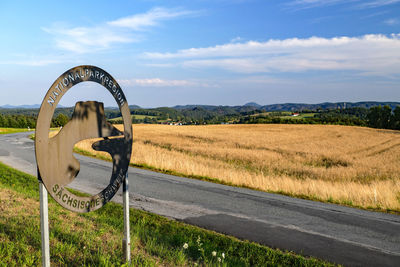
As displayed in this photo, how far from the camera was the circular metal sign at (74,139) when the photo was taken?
3891mm

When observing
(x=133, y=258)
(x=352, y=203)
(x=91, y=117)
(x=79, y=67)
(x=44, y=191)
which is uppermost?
(x=79, y=67)

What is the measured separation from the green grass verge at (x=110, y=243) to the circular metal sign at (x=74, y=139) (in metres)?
1.13

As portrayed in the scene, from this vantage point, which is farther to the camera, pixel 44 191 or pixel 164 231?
pixel 164 231

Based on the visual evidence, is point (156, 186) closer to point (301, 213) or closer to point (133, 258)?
point (301, 213)

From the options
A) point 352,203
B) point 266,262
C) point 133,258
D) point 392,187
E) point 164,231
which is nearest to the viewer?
point 133,258

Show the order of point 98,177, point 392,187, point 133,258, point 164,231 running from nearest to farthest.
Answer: point 133,258, point 164,231, point 392,187, point 98,177

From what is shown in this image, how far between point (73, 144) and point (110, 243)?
229cm

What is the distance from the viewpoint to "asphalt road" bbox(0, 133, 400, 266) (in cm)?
673

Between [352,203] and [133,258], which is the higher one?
[133,258]

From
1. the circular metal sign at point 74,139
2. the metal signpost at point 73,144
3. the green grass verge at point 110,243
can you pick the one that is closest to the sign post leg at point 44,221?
the metal signpost at point 73,144

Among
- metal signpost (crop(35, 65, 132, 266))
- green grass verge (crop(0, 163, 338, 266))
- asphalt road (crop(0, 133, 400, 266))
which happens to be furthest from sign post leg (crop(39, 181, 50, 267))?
asphalt road (crop(0, 133, 400, 266))

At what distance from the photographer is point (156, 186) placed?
41.0ft

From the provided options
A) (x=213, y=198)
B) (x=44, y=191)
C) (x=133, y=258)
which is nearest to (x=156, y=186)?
(x=213, y=198)

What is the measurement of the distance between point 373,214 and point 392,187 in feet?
11.0
